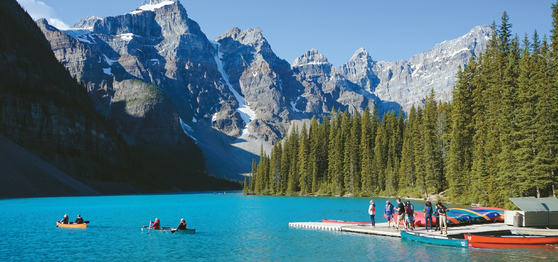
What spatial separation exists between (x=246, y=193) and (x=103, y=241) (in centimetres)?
13721

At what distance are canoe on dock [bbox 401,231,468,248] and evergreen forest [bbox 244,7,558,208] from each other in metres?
23.4

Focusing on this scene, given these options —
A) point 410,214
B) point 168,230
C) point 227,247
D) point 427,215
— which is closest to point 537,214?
point 427,215

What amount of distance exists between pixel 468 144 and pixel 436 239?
50.2 metres

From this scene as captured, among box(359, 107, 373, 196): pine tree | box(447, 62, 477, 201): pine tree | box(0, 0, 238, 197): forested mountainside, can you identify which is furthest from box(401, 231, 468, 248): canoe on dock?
box(0, 0, 238, 197): forested mountainside

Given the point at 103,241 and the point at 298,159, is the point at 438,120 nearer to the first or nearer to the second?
the point at 298,159

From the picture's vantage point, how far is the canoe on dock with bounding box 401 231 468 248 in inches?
1246

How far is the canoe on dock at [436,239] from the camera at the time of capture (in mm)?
31641

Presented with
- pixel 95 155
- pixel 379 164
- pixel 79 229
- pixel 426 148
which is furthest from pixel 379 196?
pixel 95 155

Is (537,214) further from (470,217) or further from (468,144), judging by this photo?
(468,144)

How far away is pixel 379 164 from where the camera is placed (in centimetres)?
11756

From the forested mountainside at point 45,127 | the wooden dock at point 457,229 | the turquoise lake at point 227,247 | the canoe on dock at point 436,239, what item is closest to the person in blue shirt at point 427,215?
the wooden dock at point 457,229

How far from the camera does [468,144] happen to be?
77.2 m

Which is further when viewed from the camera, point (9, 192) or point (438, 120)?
point (9, 192)

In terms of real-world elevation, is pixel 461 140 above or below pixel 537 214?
above
